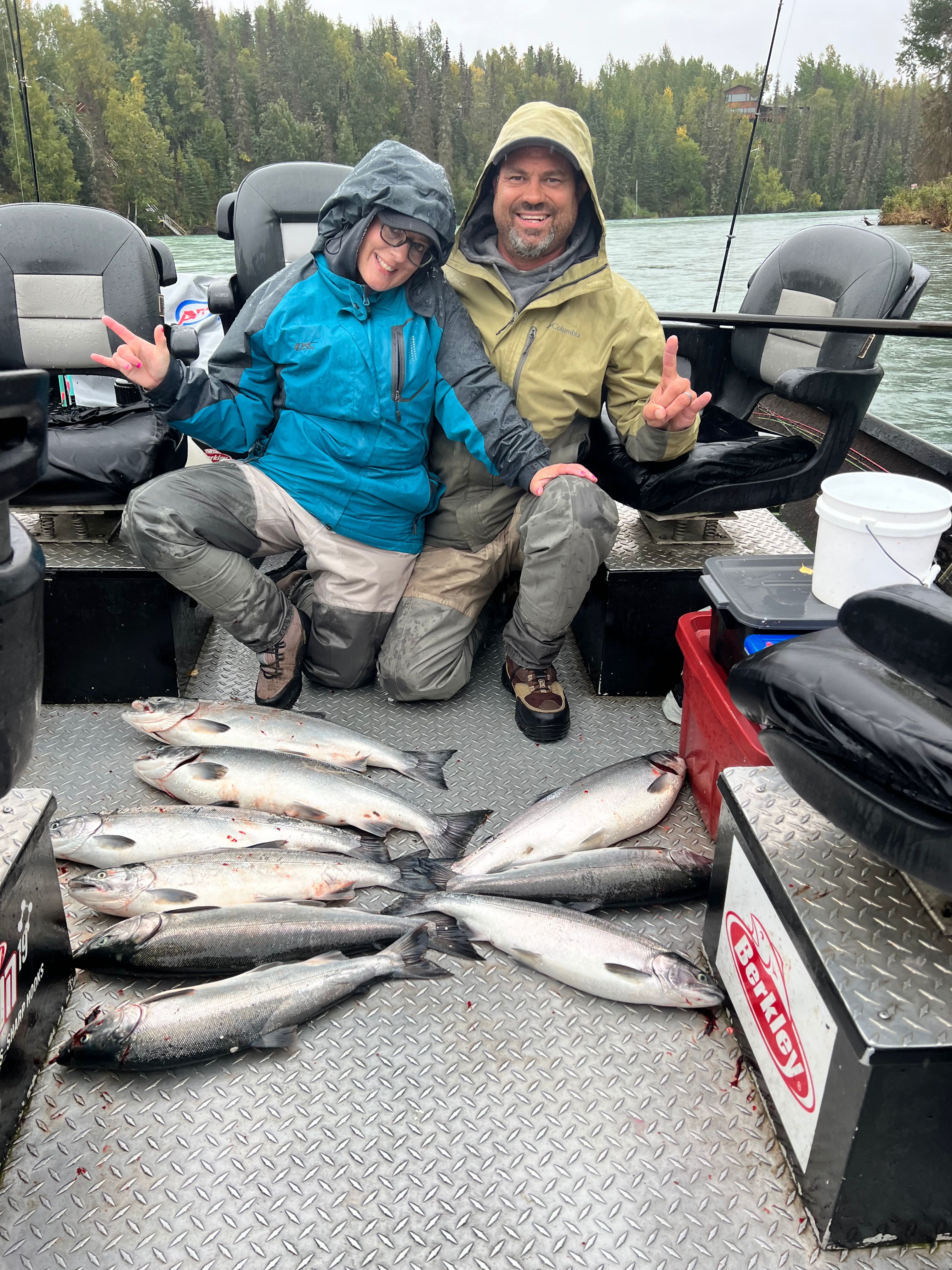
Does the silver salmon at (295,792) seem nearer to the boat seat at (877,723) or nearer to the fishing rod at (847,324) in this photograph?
Answer: the boat seat at (877,723)

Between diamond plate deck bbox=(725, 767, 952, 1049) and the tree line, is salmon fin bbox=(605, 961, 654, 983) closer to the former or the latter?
diamond plate deck bbox=(725, 767, 952, 1049)

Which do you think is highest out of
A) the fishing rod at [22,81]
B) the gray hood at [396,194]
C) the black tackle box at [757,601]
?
the fishing rod at [22,81]

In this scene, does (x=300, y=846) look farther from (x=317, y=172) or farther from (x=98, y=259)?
(x=317, y=172)

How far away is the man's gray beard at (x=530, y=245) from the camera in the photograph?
275 cm

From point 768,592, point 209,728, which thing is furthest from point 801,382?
point 209,728

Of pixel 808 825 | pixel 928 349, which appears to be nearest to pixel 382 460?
pixel 808 825

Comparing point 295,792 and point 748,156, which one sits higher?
point 748,156

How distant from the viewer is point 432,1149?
1510 millimetres

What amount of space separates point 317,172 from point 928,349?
351 inches

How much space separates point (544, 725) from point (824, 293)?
5.61 feet

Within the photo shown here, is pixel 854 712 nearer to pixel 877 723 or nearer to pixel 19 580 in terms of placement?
pixel 877 723

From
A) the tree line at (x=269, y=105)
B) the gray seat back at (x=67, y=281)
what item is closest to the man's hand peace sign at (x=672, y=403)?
the gray seat back at (x=67, y=281)

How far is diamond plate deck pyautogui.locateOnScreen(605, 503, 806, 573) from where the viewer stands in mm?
2820

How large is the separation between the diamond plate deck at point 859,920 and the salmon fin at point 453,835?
779 mm
